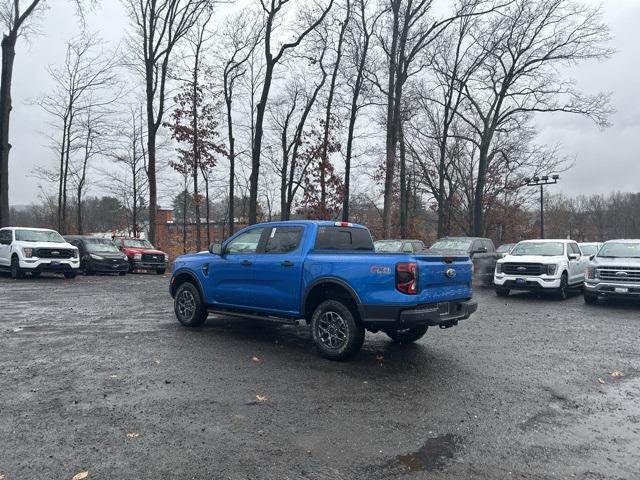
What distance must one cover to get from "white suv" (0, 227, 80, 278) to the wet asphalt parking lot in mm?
9964

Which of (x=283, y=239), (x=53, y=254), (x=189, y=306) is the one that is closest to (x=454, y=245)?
(x=189, y=306)

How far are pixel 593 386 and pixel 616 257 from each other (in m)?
9.06

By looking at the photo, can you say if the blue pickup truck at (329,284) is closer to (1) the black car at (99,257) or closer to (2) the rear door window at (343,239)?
(2) the rear door window at (343,239)

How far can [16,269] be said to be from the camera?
18453 millimetres

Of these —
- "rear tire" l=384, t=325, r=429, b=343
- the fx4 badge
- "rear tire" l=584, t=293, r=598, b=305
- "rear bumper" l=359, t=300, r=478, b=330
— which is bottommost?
"rear tire" l=584, t=293, r=598, b=305

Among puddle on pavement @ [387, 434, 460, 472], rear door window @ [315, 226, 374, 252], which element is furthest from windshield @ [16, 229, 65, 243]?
puddle on pavement @ [387, 434, 460, 472]

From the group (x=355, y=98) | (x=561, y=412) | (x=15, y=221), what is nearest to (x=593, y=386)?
(x=561, y=412)

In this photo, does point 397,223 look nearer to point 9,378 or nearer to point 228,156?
point 228,156

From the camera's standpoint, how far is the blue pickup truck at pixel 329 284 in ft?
20.6

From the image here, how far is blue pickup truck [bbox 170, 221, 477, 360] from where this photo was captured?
629 cm

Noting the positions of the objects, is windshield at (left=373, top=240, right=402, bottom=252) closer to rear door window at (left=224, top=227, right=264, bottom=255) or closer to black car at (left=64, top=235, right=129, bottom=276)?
rear door window at (left=224, top=227, right=264, bottom=255)

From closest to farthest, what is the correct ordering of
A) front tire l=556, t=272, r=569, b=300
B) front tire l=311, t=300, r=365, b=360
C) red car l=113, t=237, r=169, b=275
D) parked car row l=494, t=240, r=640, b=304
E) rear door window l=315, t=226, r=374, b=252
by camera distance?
front tire l=311, t=300, r=365, b=360 → rear door window l=315, t=226, r=374, b=252 → parked car row l=494, t=240, r=640, b=304 → front tire l=556, t=272, r=569, b=300 → red car l=113, t=237, r=169, b=275

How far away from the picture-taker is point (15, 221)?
53.4m

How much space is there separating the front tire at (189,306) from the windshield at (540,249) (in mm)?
10958
